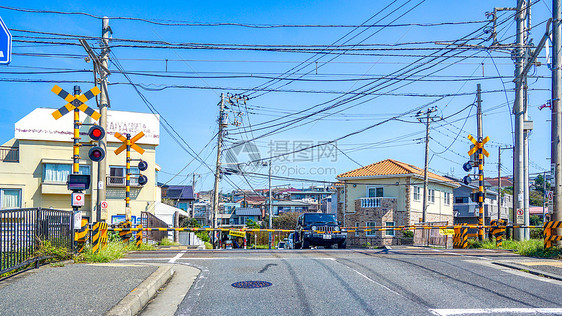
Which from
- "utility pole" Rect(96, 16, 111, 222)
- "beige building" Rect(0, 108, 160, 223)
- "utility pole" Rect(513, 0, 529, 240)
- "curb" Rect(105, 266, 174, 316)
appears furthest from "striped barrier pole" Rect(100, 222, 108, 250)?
"beige building" Rect(0, 108, 160, 223)

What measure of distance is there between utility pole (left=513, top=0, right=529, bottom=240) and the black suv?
331 inches

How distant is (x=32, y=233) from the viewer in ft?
32.8

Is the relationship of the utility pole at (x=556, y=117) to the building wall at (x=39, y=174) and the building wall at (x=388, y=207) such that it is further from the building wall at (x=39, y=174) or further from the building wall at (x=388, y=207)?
the building wall at (x=39, y=174)

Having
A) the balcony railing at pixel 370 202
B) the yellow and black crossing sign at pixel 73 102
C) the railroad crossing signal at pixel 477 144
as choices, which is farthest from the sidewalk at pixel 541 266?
the balcony railing at pixel 370 202

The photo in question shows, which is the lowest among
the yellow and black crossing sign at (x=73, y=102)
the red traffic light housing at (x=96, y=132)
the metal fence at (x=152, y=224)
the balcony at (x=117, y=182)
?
the metal fence at (x=152, y=224)

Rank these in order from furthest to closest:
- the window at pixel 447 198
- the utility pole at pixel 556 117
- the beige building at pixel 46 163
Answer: the window at pixel 447 198
the beige building at pixel 46 163
the utility pole at pixel 556 117

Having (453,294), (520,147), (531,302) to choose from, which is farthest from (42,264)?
(520,147)

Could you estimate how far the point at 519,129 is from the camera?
1978cm

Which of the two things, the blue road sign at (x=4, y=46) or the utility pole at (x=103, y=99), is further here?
the utility pole at (x=103, y=99)

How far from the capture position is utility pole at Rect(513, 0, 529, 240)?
19.7 m

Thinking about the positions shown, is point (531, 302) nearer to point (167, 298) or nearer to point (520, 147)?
point (167, 298)

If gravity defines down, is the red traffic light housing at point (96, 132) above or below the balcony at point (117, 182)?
above

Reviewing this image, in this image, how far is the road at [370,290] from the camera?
23.3 ft

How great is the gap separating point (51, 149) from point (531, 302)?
106ft
